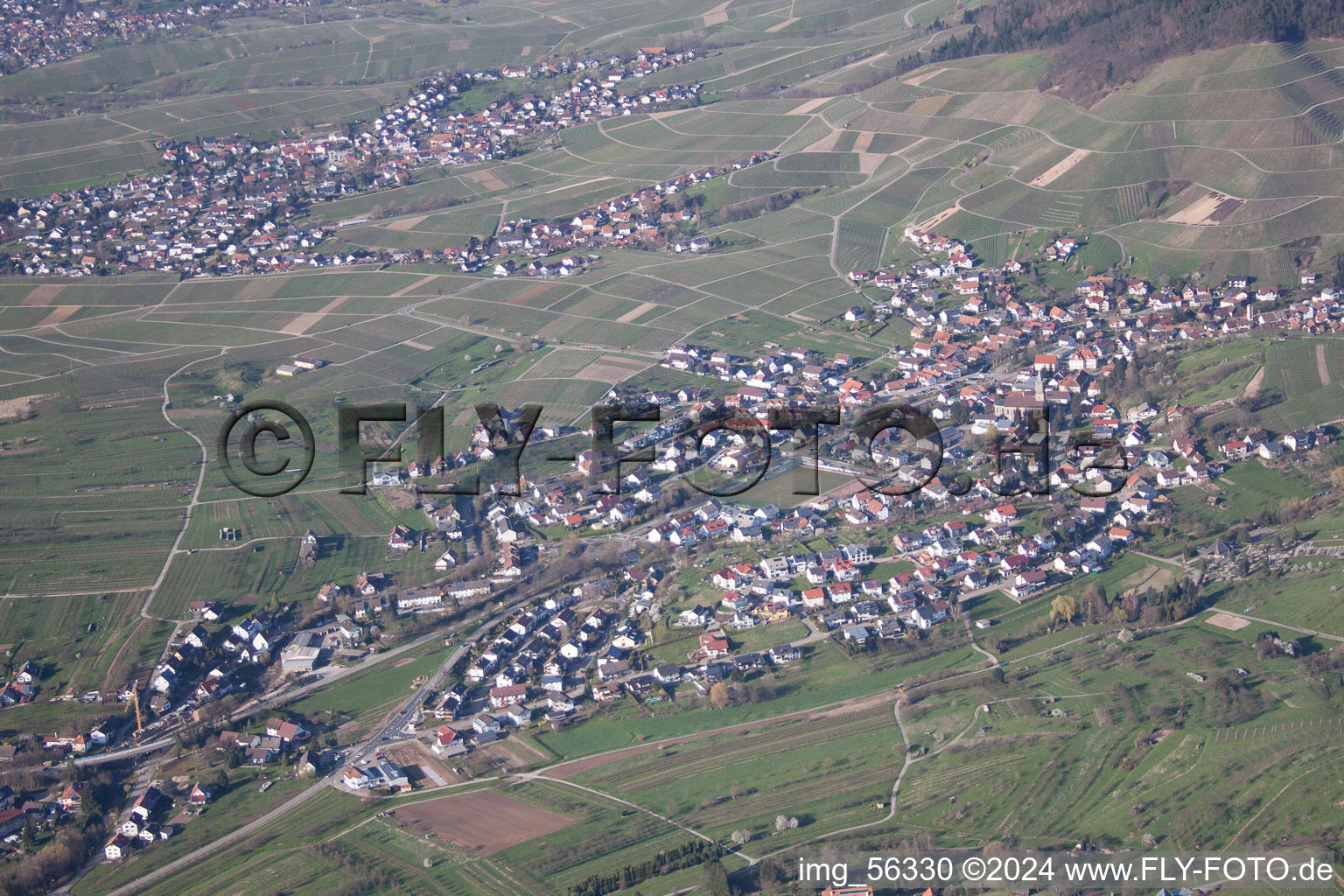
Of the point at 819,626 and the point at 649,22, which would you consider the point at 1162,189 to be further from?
the point at 649,22

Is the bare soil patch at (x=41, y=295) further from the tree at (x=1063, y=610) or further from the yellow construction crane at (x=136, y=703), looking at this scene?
the tree at (x=1063, y=610)

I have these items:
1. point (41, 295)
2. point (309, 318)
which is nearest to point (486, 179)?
point (309, 318)

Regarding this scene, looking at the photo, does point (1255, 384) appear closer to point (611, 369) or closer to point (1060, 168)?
point (611, 369)

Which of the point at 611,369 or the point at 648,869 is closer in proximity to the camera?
the point at 648,869


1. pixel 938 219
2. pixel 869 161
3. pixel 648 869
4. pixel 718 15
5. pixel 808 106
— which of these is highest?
pixel 718 15

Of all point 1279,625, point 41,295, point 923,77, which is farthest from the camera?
point 923,77
